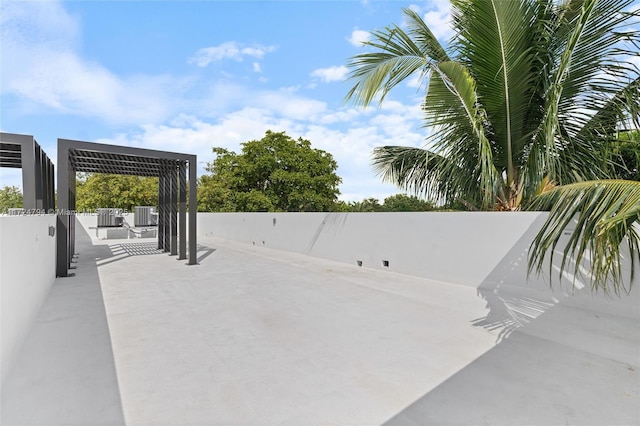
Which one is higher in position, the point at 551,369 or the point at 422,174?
the point at 422,174

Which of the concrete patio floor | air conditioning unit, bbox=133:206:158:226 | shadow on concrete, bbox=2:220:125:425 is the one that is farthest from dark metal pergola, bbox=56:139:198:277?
air conditioning unit, bbox=133:206:158:226

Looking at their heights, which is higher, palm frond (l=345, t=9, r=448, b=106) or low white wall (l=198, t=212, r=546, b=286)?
palm frond (l=345, t=9, r=448, b=106)

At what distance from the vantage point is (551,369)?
263 centimetres

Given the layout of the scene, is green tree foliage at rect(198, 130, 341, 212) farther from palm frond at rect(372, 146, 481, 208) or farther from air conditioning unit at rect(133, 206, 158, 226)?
palm frond at rect(372, 146, 481, 208)

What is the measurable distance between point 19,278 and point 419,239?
5.93 m

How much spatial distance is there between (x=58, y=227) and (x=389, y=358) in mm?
6902

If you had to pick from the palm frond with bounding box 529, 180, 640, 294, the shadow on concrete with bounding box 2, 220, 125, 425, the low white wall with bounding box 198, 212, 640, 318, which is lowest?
the shadow on concrete with bounding box 2, 220, 125, 425

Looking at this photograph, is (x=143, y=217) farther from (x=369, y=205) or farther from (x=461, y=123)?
(x=461, y=123)

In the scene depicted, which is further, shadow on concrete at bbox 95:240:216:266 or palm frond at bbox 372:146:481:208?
shadow on concrete at bbox 95:240:216:266

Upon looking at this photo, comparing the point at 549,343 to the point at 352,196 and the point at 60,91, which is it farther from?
the point at 352,196

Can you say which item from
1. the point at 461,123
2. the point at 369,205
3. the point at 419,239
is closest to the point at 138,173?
the point at 419,239

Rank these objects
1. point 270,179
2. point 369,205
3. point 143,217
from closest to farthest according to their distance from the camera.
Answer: point 143,217 → point 369,205 → point 270,179

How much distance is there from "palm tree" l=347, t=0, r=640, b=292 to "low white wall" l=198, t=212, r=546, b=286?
446mm

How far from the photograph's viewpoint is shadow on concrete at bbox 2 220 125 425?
199cm
